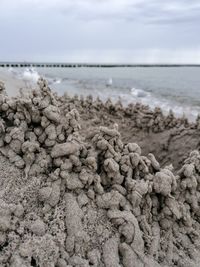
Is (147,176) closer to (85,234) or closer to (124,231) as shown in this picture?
(124,231)

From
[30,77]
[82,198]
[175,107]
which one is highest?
[82,198]

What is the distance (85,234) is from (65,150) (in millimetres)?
433

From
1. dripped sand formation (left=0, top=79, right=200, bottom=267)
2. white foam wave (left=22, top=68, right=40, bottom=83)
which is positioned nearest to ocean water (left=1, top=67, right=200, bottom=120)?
white foam wave (left=22, top=68, right=40, bottom=83)

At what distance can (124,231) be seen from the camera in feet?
6.29

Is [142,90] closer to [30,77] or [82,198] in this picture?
[30,77]

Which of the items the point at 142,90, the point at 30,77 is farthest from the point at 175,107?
the point at 30,77

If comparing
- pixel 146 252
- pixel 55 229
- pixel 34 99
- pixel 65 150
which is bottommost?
pixel 146 252

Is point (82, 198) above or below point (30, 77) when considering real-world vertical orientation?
above

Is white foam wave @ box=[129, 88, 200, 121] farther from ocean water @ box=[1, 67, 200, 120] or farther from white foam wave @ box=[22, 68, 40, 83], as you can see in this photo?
white foam wave @ box=[22, 68, 40, 83]

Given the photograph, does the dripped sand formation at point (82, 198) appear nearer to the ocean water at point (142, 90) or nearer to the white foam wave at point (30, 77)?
Result: the ocean water at point (142, 90)

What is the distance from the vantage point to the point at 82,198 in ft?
6.54

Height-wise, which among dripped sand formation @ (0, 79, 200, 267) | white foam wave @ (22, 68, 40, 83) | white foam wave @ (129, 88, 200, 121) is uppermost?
dripped sand formation @ (0, 79, 200, 267)

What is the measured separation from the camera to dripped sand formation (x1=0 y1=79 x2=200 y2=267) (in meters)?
1.81

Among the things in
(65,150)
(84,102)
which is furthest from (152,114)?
(65,150)
